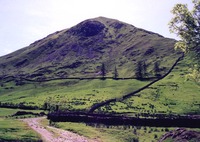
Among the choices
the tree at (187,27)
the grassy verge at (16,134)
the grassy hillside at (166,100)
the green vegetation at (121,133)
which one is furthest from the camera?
the grassy hillside at (166,100)

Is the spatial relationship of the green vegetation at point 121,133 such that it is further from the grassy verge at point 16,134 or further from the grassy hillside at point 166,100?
the grassy hillside at point 166,100

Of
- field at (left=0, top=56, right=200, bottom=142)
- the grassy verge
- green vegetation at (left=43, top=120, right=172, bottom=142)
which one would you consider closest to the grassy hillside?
field at (left=0, top=56, right=200, bottom=142)

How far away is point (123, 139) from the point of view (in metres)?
59.1

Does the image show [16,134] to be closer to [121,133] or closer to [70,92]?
[121,133]

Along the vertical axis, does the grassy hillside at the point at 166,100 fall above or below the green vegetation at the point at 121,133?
above

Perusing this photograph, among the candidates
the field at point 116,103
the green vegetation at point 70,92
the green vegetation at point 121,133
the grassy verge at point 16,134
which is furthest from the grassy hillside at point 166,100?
the grassy verge at point 16,134

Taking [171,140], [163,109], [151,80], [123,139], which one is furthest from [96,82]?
[171,140]

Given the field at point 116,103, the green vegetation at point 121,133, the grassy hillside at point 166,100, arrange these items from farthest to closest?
1. the grassy hillside at point 166,100
2. the field at point 116,103
3. the green vegetation at point 121,133

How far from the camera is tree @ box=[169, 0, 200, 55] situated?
3438 centimetres

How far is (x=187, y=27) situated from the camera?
34906 millimetres

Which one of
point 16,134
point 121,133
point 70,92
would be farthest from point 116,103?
point 16,134

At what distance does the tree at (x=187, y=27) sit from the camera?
1353 inches

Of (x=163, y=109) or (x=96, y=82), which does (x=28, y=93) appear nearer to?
(x=96, y=82)

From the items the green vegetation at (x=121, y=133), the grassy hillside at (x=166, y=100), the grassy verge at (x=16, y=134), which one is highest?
the grassy hillside at (x=166, y=100)
